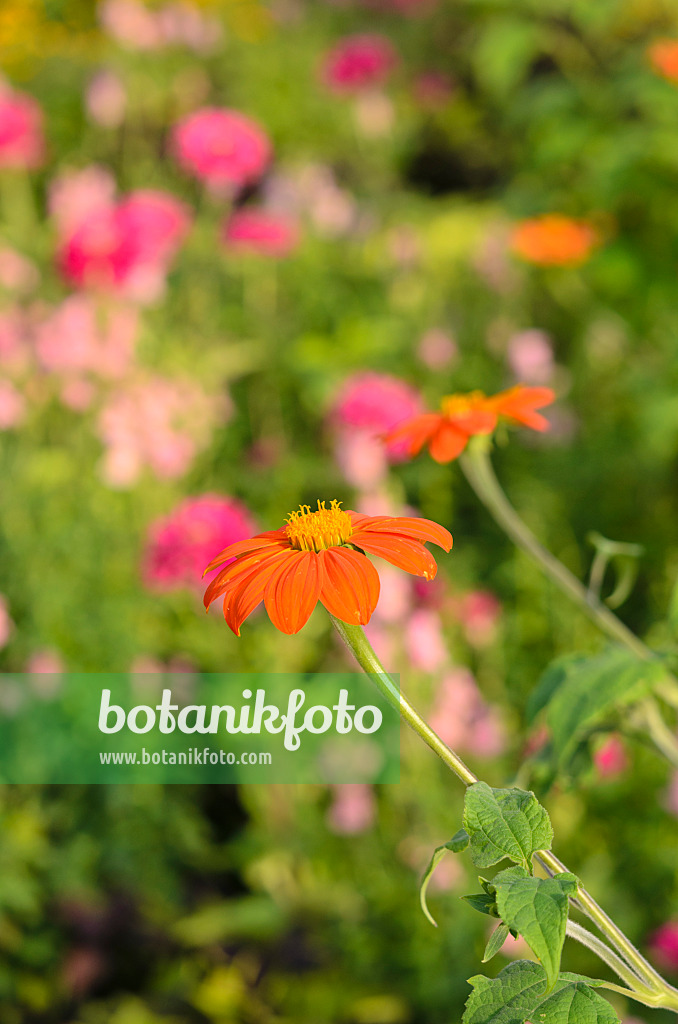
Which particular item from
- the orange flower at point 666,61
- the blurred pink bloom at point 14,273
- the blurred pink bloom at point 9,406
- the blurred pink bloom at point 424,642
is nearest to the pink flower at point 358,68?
the orange flower at point 666,61

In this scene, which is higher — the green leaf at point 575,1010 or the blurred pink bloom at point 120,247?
the blurred pink bloom at point 120,247

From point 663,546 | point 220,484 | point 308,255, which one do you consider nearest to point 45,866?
point 220,484

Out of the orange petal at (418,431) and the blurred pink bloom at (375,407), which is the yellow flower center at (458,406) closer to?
the orange petal at (418,431)

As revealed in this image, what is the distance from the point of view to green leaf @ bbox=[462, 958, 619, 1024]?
0.42m

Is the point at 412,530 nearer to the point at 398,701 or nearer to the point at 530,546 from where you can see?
the point at 398,701

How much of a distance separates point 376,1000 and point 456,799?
0.32 metres

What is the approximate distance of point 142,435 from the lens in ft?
5.16

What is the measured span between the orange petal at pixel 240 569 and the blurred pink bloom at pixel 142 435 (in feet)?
3.64

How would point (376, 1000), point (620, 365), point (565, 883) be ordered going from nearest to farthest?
point (565, 883) → point (376, 1000) → point (620, 365)

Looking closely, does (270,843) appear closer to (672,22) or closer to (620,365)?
(620,365)

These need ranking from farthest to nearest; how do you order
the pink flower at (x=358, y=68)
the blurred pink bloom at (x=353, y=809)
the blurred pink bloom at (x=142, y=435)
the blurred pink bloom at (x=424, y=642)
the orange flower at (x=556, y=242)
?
the pink flower at (x=358, y=68), the orange flower at (x=556, y=242), the blurred pink bloom at (x=142, y=435), the blurred pink bloom at (x=353, y=809), the blurred pink bloom at (x=424, y=642)

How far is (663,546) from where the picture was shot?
1.87 meters

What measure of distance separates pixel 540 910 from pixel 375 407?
1.26 meters

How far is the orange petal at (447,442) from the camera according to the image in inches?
26.0
